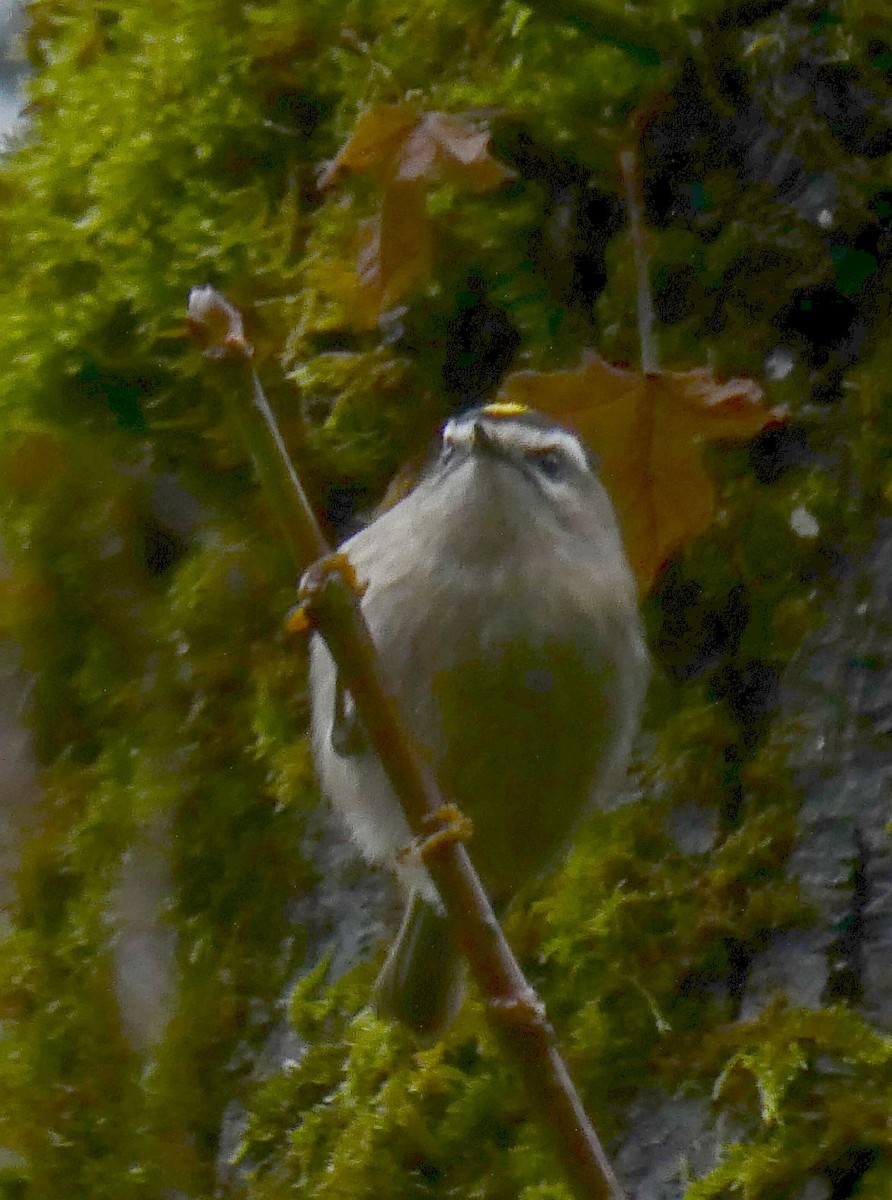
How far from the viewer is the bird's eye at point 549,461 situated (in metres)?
1.47

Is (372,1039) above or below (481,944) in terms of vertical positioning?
below

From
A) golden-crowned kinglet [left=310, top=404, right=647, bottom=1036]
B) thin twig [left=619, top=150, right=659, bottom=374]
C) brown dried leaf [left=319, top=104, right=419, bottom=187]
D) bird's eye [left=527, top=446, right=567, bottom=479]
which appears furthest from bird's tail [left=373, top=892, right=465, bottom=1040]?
brown dried leaf [left=319, top=104, right=419, bottom=187]

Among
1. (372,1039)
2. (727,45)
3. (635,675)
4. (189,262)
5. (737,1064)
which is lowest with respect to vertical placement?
(372,1039)

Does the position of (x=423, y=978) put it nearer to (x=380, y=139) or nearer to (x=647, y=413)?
(x=647, y=413)

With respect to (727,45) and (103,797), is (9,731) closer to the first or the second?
(103,797)

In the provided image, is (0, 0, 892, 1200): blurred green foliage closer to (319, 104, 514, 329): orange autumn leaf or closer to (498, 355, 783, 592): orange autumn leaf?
(319, 104, 514, 329): orange autumn leaf

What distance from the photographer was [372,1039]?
160 centimetres

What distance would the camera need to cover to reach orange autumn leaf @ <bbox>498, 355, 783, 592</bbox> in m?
1.32

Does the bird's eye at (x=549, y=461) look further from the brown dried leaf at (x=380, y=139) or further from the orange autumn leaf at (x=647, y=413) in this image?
the brown dried leaf at (x=380, y=139)

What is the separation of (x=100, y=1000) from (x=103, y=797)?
0.84ft

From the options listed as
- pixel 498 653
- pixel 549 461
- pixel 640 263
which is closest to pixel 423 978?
pixel 498 653

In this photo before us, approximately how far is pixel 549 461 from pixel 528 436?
1.9 inches

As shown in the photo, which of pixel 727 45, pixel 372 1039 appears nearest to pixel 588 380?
pixel 727 45

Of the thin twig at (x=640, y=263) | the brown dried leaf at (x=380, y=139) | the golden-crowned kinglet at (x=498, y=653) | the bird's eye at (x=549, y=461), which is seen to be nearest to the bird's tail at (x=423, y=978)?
the golden-crowned kinglet at (x=498, y=653)
